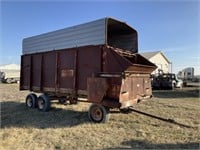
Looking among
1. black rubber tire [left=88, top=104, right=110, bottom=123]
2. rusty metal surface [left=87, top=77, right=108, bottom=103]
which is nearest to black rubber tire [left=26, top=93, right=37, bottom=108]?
black rubber tire [left=88, top=104, right=110, bottom=123]

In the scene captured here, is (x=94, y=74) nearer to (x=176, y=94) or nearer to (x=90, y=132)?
(x=90, y=132)

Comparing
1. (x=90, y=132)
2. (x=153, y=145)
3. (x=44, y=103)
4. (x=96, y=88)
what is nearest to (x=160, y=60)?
(x=44, y=103)

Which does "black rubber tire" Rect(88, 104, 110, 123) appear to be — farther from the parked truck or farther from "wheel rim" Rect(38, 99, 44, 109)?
"wheel rim" Rect(38, 99, 44, 109)

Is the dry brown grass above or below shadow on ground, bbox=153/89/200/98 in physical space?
below

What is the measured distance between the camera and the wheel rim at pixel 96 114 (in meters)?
7.48

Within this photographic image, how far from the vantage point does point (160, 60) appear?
46156 mm

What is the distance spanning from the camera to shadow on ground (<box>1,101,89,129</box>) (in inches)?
Answer: 294

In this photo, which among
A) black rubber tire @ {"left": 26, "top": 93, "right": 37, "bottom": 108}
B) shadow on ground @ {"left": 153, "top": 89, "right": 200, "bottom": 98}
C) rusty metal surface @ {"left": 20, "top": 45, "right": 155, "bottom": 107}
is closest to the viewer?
rusty metal surface @ {"left": 20, "top": 45, "right": 155, "bottom": 107}

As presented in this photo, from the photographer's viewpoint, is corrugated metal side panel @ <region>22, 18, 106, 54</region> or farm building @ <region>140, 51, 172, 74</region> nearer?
corrugated metal side panel @ <region>22, 18, 106, 54</region>

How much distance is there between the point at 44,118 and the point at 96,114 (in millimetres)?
2066

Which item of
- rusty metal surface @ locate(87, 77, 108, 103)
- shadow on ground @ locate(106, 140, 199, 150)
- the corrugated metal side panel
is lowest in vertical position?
shadow on ground @ locate(106, 140, 199, 150)

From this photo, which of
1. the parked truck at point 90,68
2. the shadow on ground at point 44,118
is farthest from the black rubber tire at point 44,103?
the shadow on ground at point 44,118

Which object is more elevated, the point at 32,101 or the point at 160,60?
the point at 160,60

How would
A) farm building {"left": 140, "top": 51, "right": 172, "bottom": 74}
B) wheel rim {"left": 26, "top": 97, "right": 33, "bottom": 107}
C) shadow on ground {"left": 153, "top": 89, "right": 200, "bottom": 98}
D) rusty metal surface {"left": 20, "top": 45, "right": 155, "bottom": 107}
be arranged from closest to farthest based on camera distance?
rusty metal surface {"left": 20, "top": 45, "right": 155, "bottom": 107} < wheel rim {"left": 26, "top": 97, "right": 33, "bottom": 107} < shadow on ground {"left": 153, "top": 89, "right": 200, "bottom": 98} < farm building {"left": 140, "top": 51, "right": 172, "bottom": 74}
